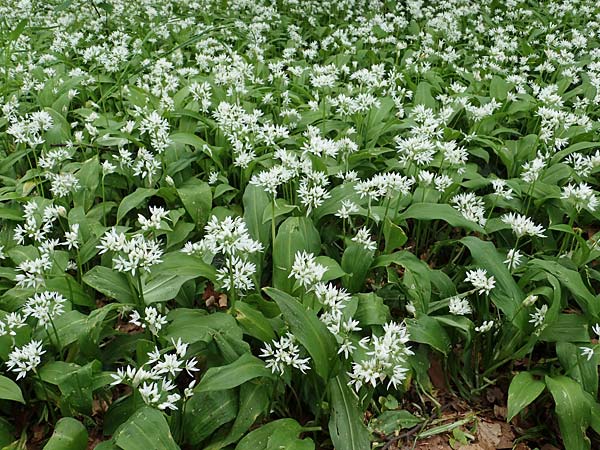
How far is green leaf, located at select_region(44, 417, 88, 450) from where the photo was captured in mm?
2135

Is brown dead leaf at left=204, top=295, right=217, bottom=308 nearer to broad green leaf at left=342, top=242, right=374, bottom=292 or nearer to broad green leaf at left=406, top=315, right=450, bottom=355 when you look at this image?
broad green leaf at left=342, top=242, right=374, bottom=292

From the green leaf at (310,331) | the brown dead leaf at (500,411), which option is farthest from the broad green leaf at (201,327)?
the brown dead leaf at (500,411)

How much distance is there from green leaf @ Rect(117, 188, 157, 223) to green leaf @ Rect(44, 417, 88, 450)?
1.56m

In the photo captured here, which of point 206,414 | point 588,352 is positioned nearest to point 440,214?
point 588,352

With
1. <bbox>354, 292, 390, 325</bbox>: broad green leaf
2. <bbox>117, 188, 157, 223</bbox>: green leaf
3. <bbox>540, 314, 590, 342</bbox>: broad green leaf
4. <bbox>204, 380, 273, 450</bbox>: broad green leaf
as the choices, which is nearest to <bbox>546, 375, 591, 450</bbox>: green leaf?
<bbox>540, 314, 590, 342</bbox>: broad green leaf

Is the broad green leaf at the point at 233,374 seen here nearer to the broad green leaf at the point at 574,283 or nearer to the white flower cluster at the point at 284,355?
the white flower cluster at the point at 284,355

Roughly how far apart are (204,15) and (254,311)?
22.7 feet

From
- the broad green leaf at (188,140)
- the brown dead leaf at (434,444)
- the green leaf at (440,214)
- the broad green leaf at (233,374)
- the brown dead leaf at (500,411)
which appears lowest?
the brown dead leaf at (500,411)

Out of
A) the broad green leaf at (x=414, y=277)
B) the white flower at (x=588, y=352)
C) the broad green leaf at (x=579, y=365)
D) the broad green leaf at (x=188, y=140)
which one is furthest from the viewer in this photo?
the broad green leaf at (x=188, y=140)

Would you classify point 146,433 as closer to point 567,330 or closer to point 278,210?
point 278,210

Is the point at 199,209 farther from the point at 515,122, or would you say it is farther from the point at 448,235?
the point at 515,122

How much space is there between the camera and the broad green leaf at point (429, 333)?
102 inches

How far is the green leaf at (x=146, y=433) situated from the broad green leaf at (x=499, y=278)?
1.70m

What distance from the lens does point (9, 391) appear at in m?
2.29
